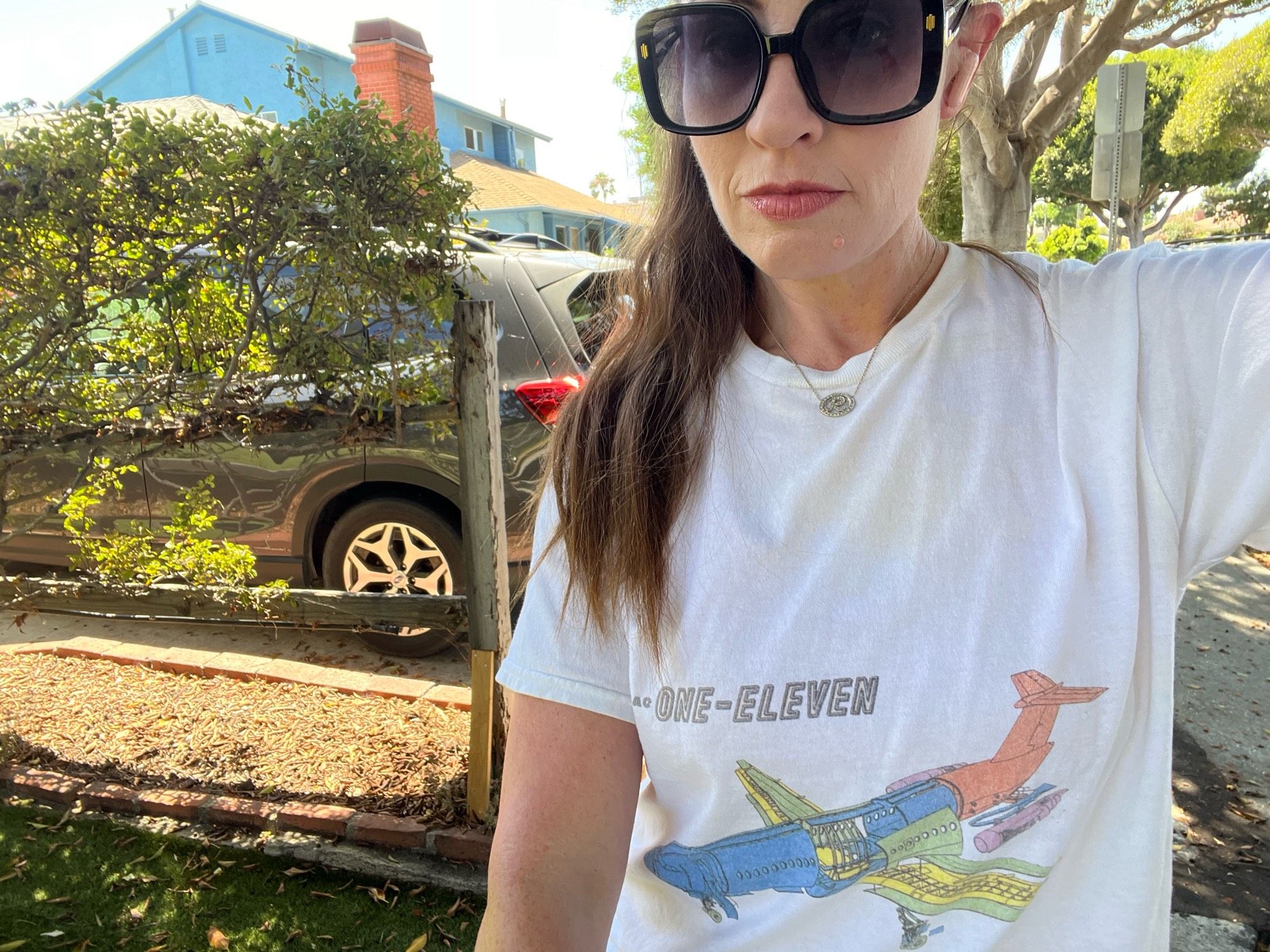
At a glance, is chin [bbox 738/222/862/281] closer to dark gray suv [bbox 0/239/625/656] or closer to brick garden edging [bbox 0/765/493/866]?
brick garden edging [bbox 0/765/493/866]

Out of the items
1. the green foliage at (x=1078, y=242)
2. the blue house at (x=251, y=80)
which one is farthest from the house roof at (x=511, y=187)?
the green foliage at (x=1078, y=242)

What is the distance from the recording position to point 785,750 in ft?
3.41

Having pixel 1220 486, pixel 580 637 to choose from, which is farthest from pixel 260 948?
pixel 1220 486

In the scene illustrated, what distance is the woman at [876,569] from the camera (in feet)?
3.26

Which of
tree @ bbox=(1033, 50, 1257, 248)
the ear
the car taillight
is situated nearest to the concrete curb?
the car taillight

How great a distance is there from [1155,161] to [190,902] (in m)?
37.5

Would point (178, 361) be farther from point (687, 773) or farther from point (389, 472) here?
point (687, 773)

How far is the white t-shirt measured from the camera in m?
0.99

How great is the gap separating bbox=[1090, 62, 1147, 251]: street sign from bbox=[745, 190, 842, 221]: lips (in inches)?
276

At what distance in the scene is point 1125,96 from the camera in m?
7.14

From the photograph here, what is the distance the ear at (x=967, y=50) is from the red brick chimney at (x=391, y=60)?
1352 cm

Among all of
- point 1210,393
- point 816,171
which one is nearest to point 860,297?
point 816,171

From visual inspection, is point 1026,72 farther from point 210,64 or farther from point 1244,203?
point 1244,203

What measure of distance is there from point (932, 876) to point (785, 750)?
23cm
